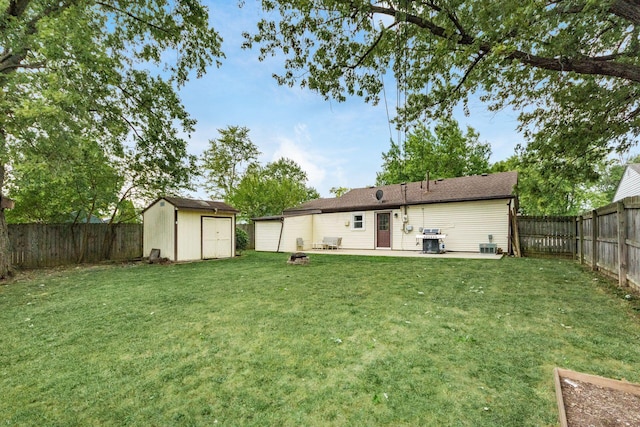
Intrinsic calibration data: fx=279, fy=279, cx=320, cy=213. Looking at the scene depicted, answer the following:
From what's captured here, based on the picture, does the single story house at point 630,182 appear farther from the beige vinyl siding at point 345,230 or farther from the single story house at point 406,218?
the beige vinyl siding at point 345,230

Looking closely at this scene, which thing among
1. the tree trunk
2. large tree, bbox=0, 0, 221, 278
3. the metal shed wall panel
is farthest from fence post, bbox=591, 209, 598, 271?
the tree trunk

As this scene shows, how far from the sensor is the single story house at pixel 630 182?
670 inches

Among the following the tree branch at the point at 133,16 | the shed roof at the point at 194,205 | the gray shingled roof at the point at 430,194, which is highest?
the tree branch at the point at 133,16

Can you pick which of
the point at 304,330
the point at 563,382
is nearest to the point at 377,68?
the point at 304,330

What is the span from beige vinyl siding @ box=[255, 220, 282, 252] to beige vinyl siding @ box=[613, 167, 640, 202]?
21.1 meters

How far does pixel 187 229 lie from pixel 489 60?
11.1 meters

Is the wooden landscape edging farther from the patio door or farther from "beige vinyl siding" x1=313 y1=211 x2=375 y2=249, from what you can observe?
"beige vinyl siding" x1=313 y1=211 x2=375 y2=249

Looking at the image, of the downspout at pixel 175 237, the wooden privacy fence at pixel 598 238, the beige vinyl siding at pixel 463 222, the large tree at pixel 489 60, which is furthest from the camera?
the beige vinyl siding at pixel 463 222

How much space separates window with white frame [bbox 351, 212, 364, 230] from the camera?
15531mm

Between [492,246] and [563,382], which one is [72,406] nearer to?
[563,382]

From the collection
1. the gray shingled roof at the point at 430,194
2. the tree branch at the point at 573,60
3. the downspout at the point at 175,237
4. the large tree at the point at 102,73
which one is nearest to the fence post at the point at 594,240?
the gray shingled roof at the point at 430,194

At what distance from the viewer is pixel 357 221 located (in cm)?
1570

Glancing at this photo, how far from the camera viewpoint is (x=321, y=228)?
56.0 ft

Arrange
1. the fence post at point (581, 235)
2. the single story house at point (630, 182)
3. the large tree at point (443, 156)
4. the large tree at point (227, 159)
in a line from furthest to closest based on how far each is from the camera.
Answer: the large tree at point (227, 159) → the large tree at point (443, 156) → the single story house at point (630, 182) → the fence post at point (581, 235)
